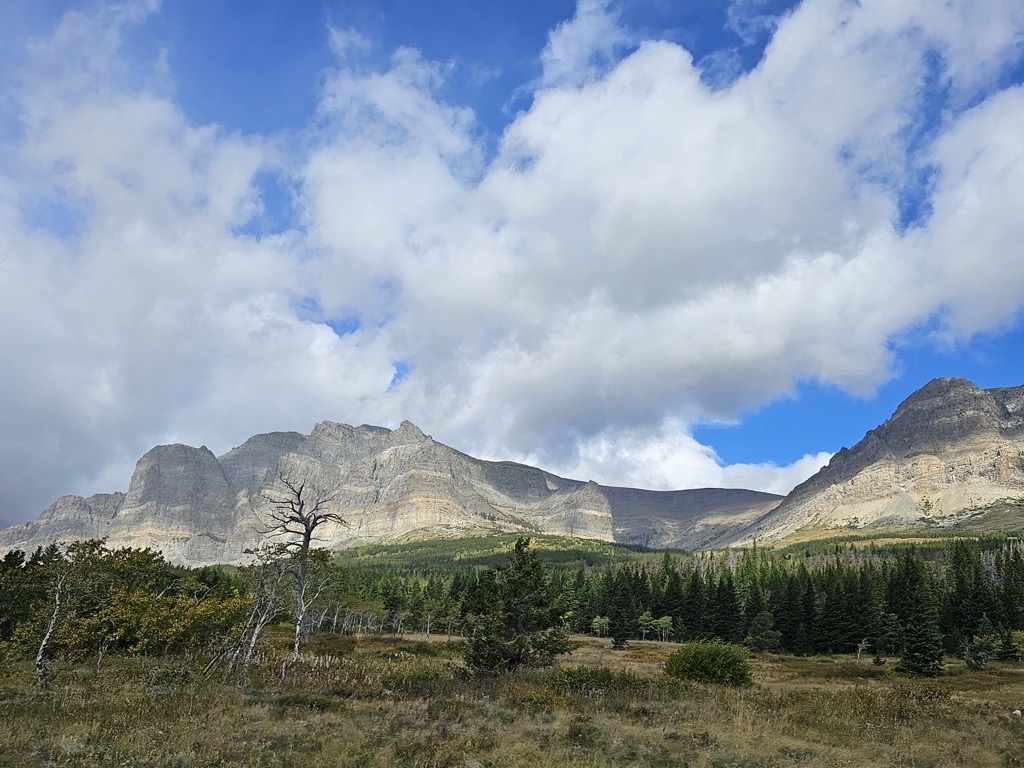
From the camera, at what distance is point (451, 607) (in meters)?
106

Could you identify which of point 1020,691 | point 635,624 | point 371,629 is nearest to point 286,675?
point 1020,691

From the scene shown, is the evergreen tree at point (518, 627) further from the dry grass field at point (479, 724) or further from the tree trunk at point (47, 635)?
the tree trunk at point (47, 635)

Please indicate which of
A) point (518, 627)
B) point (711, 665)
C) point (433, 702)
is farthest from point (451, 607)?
point (433, 702)

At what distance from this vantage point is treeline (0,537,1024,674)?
28891 millimetres

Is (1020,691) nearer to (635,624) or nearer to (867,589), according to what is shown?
(867,589)

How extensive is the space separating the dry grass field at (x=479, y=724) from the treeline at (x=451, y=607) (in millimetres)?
4197

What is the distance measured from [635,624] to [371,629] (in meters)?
51.2

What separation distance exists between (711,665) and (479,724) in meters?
17.8

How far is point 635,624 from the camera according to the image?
339 ft

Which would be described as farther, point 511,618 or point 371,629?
point 371,629

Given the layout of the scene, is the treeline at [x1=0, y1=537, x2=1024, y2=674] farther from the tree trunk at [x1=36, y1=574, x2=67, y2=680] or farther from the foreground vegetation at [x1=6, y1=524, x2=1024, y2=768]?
the foreground vegetation at [x1=6, y1=524, x2=1024, y2=768]

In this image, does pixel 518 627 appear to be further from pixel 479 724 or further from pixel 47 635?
pixel 47 635

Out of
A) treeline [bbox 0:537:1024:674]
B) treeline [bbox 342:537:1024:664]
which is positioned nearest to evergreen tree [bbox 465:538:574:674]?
treeline [bbox 0:537:1024:674]

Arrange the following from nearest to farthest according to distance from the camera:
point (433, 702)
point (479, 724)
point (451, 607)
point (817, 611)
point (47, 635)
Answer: point (479, 724), point (433, 702), point (47, 635), point (817, 611), point (451, 607)
